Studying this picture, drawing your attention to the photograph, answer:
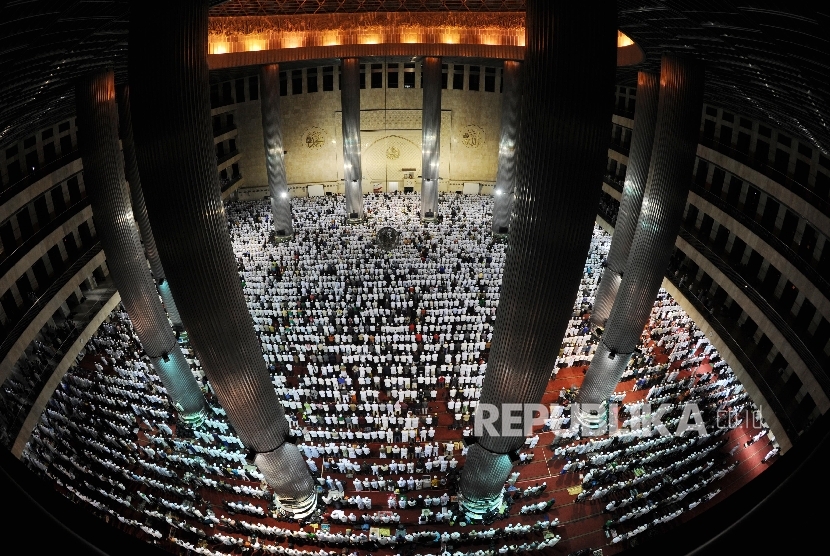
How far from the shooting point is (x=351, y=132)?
3928cm

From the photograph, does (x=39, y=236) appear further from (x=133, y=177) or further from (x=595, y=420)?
(x=595, y=420)

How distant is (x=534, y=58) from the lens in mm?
11242

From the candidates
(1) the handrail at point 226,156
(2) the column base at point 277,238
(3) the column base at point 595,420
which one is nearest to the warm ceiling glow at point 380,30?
(1) the handrail at point 226,156

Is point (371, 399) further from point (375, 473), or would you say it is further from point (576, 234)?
point (576, 234)

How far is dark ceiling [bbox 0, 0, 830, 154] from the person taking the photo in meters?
9.89

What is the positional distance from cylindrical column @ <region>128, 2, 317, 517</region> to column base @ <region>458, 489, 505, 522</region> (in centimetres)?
665

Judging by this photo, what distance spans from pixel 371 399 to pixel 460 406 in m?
3.65

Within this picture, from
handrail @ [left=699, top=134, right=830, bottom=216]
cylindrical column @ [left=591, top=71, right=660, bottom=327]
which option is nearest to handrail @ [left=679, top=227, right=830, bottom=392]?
handrail @ [left=699, top=134, right=830, bottom=216]

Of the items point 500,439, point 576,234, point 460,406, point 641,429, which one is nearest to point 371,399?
point 460,406

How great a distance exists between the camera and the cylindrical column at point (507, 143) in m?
35.8

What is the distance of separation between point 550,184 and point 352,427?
45.2ft

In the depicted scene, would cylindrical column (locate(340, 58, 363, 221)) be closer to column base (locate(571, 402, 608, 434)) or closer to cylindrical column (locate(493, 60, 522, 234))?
cylindrical column (locate(493, 60, 522, 234))

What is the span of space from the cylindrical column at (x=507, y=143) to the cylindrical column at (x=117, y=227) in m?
22.7

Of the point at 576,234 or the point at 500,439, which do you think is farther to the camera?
the point at 500,439
